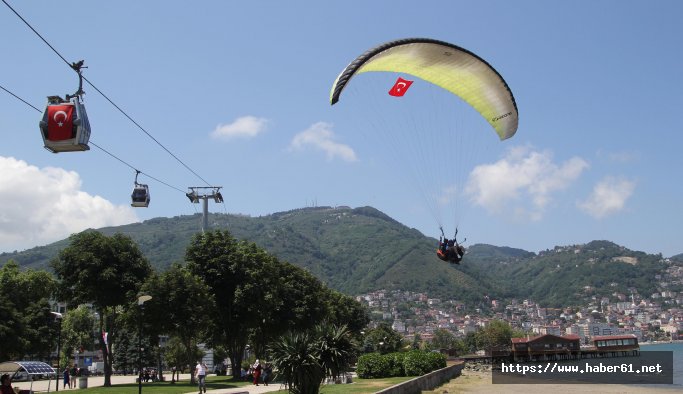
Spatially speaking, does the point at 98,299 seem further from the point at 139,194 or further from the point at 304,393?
the point at 304,393

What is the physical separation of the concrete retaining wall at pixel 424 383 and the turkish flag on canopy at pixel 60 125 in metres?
14.4

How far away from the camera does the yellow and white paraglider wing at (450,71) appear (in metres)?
21.4

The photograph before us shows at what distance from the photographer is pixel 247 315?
4019 cm

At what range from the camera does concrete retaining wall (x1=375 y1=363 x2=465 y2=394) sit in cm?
2724

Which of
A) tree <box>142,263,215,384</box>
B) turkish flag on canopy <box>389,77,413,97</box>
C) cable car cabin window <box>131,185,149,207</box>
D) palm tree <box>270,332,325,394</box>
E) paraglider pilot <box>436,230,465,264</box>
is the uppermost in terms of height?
turkish flag on canopy <box>389,77,413,97</box>

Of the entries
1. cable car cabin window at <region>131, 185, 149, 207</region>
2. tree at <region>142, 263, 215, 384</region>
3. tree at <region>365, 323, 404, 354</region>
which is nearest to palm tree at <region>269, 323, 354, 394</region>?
cable car cabin window at <region>131, 185, 149, 207</region>

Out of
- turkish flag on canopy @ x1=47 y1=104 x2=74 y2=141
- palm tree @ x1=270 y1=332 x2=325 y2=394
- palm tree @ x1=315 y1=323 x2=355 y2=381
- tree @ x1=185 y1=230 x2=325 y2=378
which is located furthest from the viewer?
tree @ x1=185 y1=230 x2=325 y2=378

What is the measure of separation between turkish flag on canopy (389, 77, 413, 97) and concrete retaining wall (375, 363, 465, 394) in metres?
11.1

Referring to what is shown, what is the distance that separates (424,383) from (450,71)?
1883 centimetres

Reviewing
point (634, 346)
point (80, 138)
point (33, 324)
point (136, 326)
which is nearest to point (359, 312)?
point (33, 324)

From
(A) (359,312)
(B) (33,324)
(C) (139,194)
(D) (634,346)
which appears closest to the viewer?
(C) (139,194)

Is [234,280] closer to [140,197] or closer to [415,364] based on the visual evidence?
[140,197]

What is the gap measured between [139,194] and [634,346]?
469 ft

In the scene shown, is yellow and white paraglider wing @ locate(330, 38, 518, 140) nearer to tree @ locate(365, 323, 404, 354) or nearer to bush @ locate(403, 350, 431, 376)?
bush @ locate(403, 350, 431, 376)
